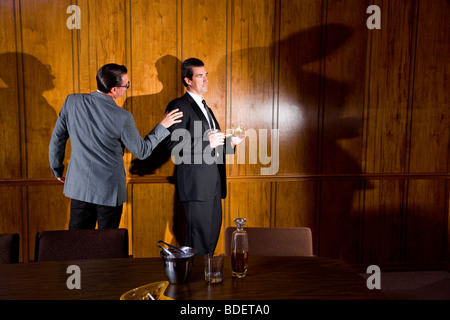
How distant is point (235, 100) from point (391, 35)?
1.55 meters

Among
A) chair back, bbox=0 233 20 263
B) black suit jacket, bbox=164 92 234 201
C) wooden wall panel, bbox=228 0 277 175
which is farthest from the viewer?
wooden wall panel, bbox=228 0 277 175

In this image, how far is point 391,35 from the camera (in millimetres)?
3260

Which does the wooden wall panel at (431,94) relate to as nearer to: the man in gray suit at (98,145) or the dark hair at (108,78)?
the man in gray suit at (98,145)

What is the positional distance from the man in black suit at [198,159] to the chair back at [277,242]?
0.94 meters

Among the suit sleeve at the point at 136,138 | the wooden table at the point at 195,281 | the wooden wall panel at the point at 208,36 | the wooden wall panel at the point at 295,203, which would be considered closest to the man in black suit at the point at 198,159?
the suit sleeve at the point at 136,138

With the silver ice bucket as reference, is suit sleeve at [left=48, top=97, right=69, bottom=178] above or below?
above

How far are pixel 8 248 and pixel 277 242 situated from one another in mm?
1268

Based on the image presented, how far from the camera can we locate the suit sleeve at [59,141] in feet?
7.86

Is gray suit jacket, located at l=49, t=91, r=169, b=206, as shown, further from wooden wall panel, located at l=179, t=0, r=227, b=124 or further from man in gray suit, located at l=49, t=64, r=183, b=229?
wooden wall panel, located at l=179, t=0, r=227, b=124

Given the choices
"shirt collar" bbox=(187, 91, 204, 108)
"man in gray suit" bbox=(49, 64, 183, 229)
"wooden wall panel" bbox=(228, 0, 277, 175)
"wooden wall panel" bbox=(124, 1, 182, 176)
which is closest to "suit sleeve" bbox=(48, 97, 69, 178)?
"man in gray suit" bbox=(49, 64, 183, 229)

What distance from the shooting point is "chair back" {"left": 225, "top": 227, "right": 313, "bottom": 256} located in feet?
5.97

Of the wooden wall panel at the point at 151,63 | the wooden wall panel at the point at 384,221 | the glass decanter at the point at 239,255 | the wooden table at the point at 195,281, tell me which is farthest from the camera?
the wooden wall panel at the point at 384,221

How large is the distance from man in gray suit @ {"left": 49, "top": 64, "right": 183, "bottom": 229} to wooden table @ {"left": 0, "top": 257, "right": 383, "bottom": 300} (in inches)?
37.9
